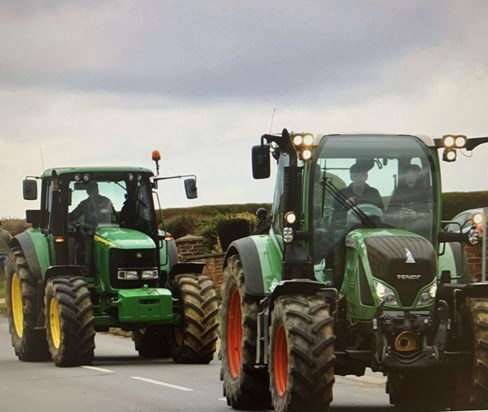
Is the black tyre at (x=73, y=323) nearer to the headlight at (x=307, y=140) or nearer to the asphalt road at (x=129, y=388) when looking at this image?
the asphalt road at (x=129, y=388)

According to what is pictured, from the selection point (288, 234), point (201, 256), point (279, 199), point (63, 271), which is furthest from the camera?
point (201, 256)

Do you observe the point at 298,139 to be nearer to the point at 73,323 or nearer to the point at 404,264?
the point at 404,264

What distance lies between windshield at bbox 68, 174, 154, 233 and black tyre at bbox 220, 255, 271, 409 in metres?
7.04

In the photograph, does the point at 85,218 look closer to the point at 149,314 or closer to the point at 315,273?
the point at 149,314

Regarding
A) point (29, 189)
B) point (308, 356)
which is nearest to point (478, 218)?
point (308, 356)

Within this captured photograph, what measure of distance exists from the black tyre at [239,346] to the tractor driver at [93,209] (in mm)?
7031

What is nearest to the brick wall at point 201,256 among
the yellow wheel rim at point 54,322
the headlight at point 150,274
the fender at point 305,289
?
the headlight at point 150,274

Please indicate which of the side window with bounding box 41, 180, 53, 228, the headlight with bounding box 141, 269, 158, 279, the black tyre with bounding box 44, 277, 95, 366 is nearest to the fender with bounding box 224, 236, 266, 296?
the black tyre with bounding box 44, 277, 95, 366

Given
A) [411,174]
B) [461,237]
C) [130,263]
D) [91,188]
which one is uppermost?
[411,174]

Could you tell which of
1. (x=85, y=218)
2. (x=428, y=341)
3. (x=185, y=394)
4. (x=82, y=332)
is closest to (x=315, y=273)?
(x=428, y=341)

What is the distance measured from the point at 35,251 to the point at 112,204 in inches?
50.1

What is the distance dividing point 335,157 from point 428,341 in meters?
1.87

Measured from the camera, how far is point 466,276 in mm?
14383

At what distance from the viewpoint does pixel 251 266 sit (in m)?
14.9
